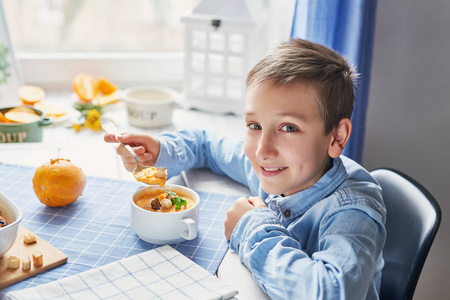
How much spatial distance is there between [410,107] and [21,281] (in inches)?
42.0

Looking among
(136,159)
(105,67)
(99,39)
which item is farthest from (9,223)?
(99,39)

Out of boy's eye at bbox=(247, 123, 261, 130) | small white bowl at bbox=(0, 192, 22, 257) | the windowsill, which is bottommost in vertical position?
small white bowl at bbox=(0, 192, 22, 257)

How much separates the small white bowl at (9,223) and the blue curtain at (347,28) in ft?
2.73

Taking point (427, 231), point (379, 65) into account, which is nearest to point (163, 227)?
point (427, 231)

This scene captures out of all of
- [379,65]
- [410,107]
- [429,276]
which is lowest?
[429,276]

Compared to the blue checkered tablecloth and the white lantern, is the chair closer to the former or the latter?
the blue checkered tablecloth

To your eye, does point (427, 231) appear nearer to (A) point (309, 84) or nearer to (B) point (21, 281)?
(A) point (309, 84)

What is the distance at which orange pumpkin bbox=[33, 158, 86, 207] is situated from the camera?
2.97ft

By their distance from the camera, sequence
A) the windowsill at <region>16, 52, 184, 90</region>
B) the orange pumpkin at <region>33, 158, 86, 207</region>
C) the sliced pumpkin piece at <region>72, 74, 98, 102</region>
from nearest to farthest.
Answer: the orange pumpkin at <region>33, 158, 86, 207</region> → the sliced pumpkin piece at <region>72, 74, 98, 102</region> → the windowsill at <region>16, 52, 184, 90</region>

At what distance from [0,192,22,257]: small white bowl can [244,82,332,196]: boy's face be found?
0.39m

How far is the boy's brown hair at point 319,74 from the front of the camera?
2.69 feet

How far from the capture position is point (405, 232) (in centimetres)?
91

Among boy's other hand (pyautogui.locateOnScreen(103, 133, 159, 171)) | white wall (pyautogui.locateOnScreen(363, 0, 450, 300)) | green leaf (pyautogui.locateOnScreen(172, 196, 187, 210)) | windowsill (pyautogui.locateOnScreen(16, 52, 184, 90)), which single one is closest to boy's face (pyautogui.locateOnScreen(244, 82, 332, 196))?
green leaf (pyautogui.locateOnScreen(172, 196, 187, 210))

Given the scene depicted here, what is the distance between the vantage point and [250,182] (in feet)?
3.53
